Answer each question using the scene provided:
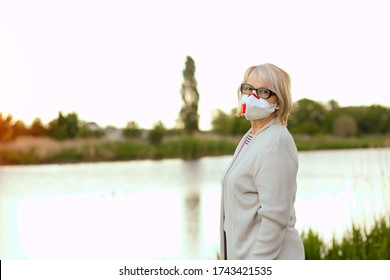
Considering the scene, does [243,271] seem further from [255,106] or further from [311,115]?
[311,115]

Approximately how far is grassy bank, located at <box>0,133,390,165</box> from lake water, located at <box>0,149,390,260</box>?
0.27m

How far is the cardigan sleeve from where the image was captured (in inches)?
64.6

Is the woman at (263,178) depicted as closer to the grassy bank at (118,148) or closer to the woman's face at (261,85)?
the woman's face at (261,85)

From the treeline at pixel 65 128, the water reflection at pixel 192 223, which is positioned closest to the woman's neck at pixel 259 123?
the water reflection at pixel 192 223

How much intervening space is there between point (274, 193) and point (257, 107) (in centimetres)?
26

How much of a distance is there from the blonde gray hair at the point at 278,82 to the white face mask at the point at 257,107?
0.09 feet

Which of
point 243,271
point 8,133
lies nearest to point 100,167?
point 8,133

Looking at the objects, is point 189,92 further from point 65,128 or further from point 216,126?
point 65,128

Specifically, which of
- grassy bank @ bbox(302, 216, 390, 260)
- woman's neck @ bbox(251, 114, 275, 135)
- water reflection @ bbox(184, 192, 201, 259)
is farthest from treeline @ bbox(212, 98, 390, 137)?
woman's neck @ bbox(251, 114, 275, 135)

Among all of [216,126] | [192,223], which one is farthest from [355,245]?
[216,126]

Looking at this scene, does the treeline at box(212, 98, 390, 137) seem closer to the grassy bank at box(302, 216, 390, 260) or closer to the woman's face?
the grassy bank at box(302, 216, 390, 260)

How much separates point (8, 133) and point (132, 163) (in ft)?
9.97

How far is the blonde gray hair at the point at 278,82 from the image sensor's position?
1725 millimetres

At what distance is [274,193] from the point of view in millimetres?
1639
